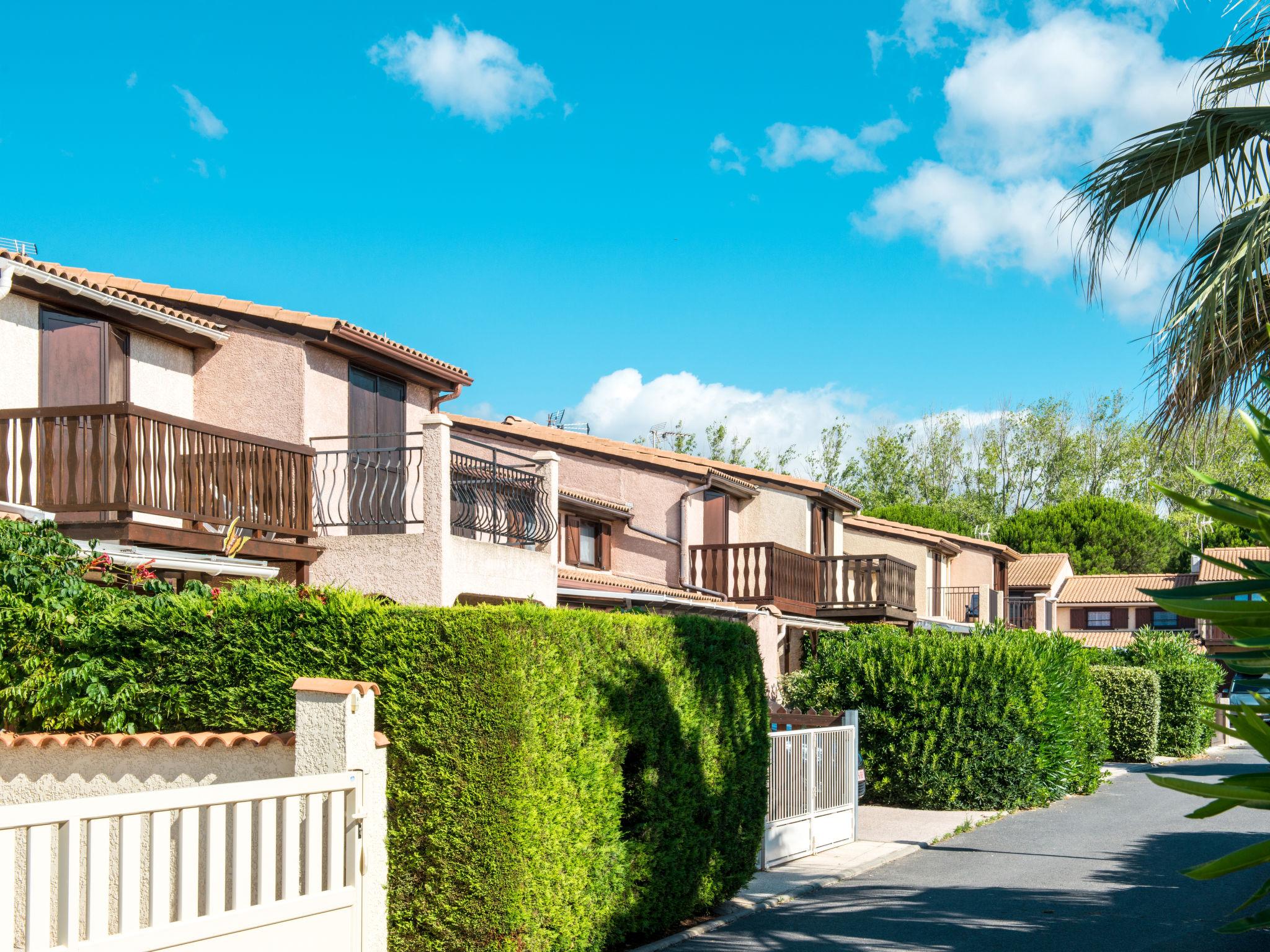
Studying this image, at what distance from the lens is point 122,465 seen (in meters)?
13.0

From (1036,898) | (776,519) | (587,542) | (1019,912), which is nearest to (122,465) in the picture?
(1019,912)

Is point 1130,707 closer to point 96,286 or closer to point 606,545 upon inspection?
point 606,545

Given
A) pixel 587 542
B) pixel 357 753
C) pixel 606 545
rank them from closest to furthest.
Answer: pixel 357 753 < pixel 587 542 < pixel 606 545

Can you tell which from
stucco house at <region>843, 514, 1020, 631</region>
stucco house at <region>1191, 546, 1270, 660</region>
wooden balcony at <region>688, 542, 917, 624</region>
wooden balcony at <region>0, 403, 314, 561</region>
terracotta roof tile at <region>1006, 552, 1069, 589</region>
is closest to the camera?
wooden balcony at <region>0, 403, 314, 561</region>

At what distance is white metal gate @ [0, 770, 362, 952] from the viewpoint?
5.38 meters

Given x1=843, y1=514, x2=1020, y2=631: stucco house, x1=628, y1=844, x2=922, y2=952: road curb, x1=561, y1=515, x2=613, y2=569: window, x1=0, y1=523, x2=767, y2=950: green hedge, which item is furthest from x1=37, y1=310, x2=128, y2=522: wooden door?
x1=843, y1=514, x2=1020, y2=631: stucco house

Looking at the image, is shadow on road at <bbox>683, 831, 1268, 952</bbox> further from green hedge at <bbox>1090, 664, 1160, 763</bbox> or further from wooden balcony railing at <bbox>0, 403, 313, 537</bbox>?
green hedge at <bbox>1090, 664, 1160, 763</bbox>

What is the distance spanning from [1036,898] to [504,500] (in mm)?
9005

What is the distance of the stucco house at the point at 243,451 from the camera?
13133mm

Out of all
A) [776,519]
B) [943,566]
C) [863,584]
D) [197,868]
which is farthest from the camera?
[943,566]

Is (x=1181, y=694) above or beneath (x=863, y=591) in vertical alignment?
beneath

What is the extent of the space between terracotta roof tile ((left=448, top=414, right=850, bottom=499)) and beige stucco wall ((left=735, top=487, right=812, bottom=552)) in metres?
0.37

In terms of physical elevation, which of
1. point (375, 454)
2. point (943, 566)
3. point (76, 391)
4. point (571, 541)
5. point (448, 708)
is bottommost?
point (448, 708)

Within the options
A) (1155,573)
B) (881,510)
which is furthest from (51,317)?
(1155,573)
